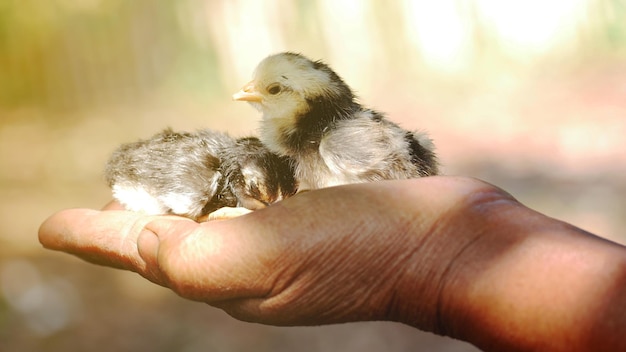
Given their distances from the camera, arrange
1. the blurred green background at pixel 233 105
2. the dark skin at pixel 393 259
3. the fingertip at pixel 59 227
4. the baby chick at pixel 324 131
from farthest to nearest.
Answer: the blurred green background at pixel 233 105, the fingertip at pixel 59 227, the baby chick at pixel 324 131, the dark skin at pixel 393 259

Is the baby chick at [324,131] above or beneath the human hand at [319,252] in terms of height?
above

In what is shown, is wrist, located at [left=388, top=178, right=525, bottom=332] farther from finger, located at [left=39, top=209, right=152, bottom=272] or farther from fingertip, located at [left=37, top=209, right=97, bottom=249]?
fingertip, located at [left=37, top=209, right=97, bottom=249]

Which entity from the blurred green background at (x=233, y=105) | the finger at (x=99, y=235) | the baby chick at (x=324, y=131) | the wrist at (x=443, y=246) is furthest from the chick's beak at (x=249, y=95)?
the blurred green background at (x=233, y=105)

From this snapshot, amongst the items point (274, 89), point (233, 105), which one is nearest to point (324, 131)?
point (274, 89)

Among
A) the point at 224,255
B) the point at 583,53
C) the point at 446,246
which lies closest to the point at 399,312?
the point at 446,246

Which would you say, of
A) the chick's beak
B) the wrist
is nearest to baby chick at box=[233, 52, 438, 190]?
the chick's beak

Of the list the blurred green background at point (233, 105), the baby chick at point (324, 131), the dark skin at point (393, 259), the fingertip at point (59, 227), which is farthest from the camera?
the blurred green background at point (233, 105)

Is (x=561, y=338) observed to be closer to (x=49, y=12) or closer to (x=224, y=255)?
(x=224, y=255)

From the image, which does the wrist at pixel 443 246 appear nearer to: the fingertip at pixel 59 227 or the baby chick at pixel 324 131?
the baby chick at pixel 324 131

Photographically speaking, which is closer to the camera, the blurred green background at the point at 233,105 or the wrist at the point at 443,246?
the wrist at the point at 443,246
